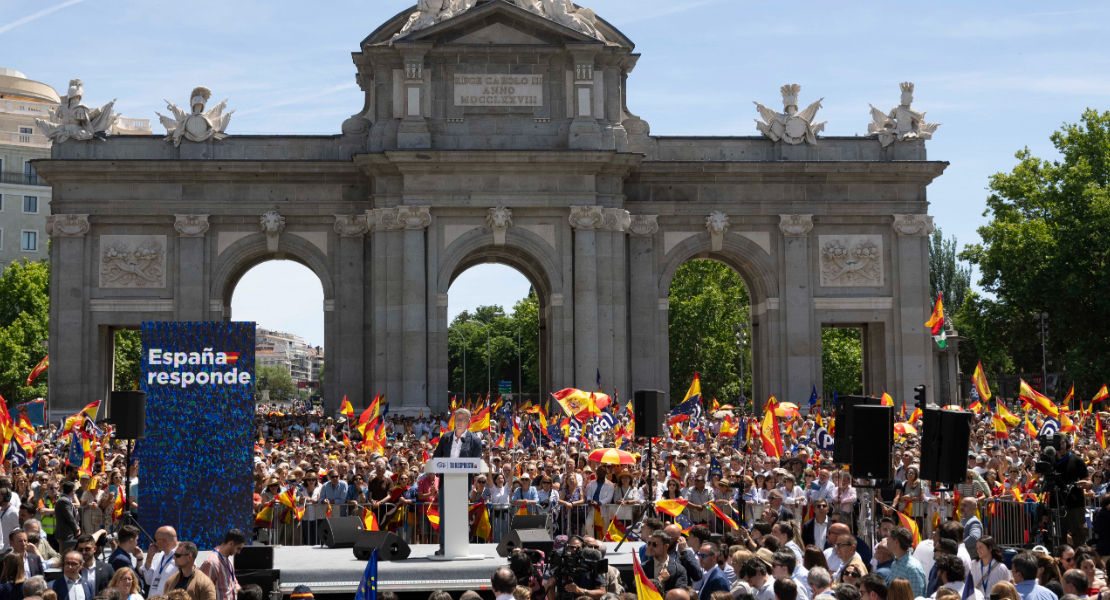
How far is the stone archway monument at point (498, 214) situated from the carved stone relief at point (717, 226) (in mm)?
108

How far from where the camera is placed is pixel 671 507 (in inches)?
770

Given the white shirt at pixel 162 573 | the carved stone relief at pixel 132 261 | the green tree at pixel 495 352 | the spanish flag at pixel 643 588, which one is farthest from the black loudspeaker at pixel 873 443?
the green tree at pixel 495 352

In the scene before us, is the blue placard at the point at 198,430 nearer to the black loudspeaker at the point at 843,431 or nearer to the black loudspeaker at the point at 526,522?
the black loudspeaker at the point at 526,522

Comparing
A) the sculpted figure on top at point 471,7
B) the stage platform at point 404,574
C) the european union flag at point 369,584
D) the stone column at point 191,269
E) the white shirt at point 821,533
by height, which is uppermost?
the sculpted figure on top at point 471,7

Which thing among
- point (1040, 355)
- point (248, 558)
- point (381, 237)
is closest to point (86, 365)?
point (381, 237)

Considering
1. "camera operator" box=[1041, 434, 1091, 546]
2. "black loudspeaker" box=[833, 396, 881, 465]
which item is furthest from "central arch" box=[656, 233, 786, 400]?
"camera operator" box=[1041, 434, 1091, 546]

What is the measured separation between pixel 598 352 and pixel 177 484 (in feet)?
87.9

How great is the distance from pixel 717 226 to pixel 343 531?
28.7 meters

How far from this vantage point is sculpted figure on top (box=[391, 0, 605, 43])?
145ft

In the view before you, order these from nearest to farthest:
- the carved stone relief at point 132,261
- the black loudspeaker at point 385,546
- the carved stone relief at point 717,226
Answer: the black loudspeaker at point 385,546
the carved stone relief at point 132,261
the carved stone relief at point 717,226

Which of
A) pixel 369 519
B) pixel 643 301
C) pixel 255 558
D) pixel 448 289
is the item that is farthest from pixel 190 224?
pixel 255 558

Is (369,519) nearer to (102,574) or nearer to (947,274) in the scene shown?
(102,574)

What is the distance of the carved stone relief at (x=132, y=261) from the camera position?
44.8m

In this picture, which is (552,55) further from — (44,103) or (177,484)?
(44,103)
